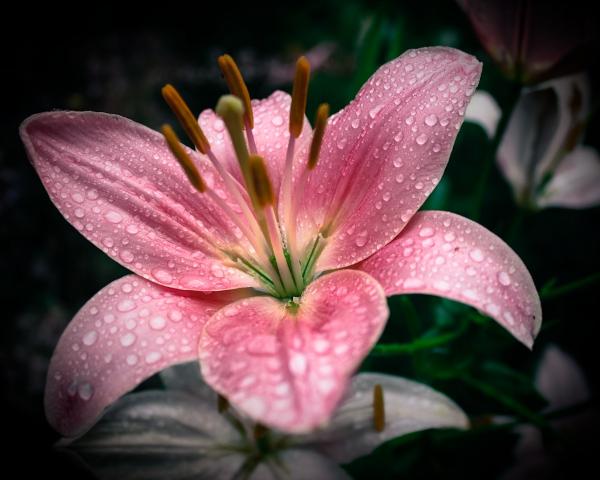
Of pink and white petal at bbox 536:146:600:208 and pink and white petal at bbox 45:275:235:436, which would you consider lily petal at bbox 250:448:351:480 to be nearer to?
pink and white petal at bbox 45:275:235:436

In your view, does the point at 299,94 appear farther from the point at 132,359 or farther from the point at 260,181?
the point at 132,359

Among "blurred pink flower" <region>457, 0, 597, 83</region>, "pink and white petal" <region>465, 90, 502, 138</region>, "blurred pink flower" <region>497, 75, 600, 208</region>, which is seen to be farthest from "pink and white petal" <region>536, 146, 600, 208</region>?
"blurred pink flower" <region>457, 0, 597, 83</region>

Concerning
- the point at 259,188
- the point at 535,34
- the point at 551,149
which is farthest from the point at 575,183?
the point at 259,188

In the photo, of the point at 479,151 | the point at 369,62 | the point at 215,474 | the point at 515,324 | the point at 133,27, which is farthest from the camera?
the point at 133,27

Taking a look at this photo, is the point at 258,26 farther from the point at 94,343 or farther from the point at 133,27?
the point at 94,343

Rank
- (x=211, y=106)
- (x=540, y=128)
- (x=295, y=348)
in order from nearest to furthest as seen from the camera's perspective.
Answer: (x=295, y=348)
(x=540, y=128)
(x=211, y=106)

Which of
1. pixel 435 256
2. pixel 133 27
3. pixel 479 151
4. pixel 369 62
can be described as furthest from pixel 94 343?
pixel 133 27

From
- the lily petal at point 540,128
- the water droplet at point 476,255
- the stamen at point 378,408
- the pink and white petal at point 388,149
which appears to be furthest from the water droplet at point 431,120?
the lily petal at point 540,128
